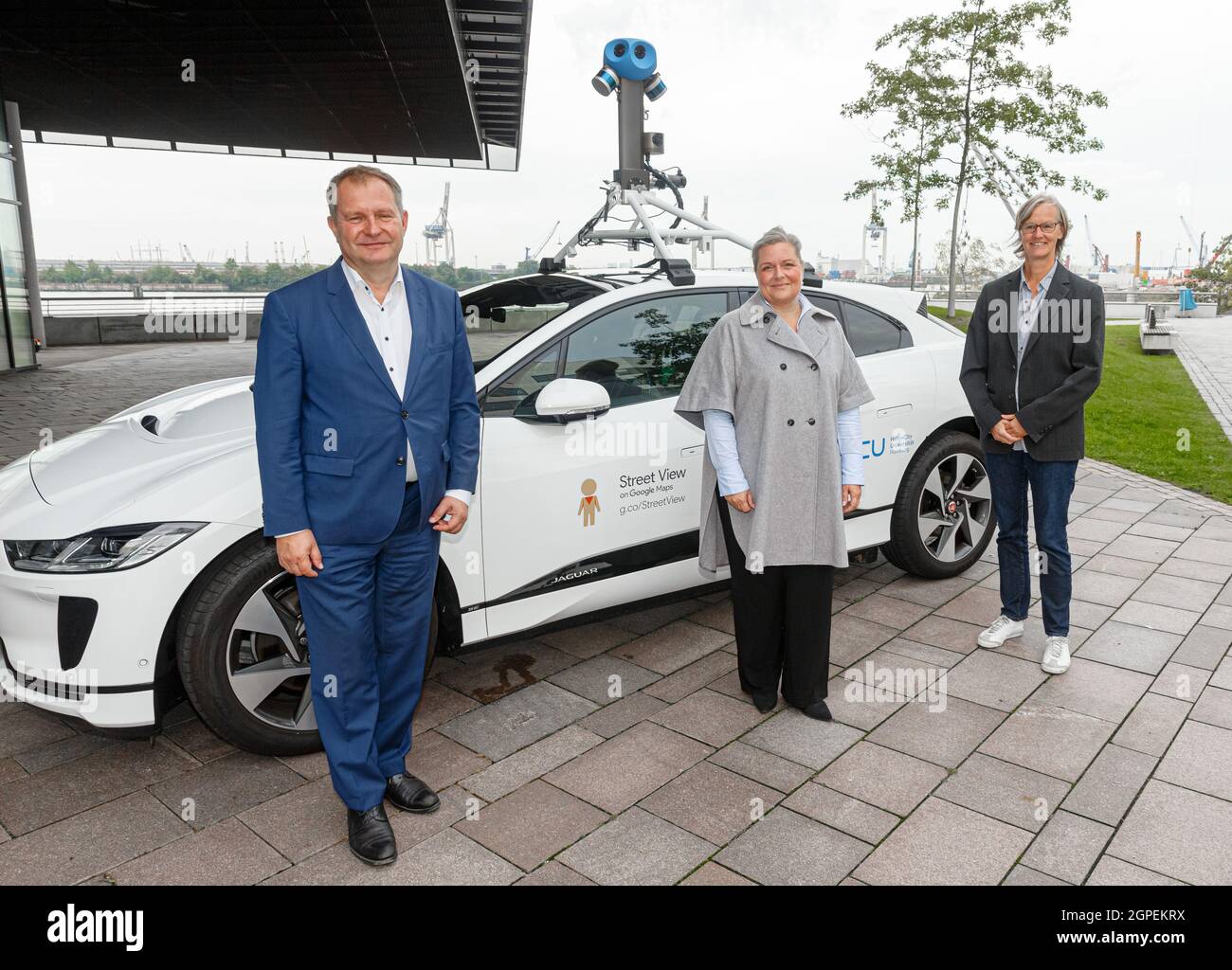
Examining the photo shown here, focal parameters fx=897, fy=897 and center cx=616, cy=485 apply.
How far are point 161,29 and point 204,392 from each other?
11716 millimetres

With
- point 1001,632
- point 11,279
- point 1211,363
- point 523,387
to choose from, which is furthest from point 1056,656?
point 11,279

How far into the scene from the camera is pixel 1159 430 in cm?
930

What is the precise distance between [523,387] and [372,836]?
1.60 meters

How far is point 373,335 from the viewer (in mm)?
2439

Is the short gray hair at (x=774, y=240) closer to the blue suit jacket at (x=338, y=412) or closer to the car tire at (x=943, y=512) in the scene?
the blue suit jacket at (x=338, y=412)

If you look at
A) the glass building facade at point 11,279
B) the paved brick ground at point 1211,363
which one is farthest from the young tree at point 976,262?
the glass building facade at point 11,279

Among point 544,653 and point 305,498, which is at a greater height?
point 305,498

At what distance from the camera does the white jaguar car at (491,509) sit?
8.69 ft

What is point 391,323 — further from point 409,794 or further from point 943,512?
point 943,512

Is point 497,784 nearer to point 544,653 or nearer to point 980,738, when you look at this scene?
point 544,653

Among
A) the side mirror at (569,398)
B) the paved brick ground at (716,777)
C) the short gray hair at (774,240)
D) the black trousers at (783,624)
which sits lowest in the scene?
the paved brick ground at (716,777)

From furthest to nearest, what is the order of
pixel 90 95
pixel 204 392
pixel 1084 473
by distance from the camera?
pixel 90 95 → pixel 1084 473 → pixel 204 392

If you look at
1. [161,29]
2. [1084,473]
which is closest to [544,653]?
[1084,473]

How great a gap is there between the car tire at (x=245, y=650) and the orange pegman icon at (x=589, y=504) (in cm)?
87
